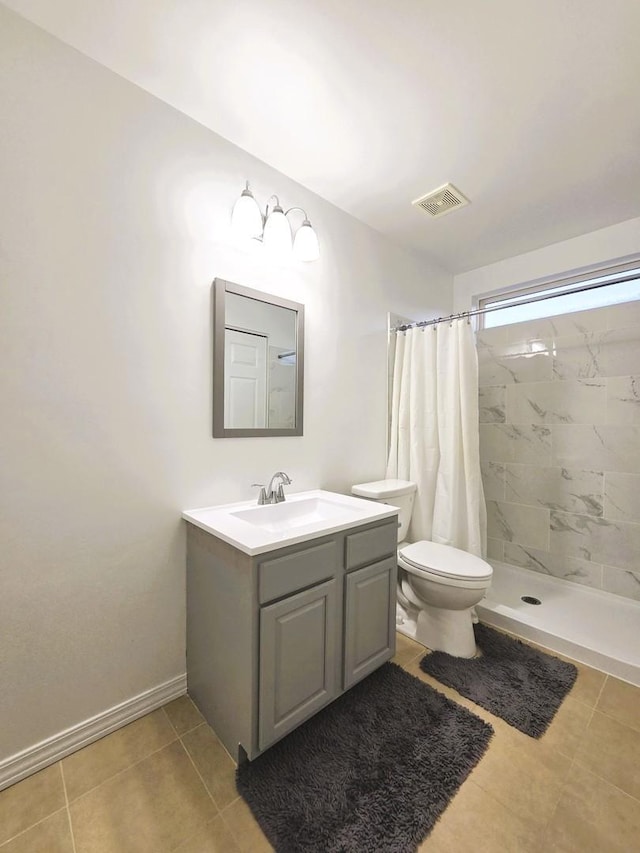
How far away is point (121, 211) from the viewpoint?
4.37ft

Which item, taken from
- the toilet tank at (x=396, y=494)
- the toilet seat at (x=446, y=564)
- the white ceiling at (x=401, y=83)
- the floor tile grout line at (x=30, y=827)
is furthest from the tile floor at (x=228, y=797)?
the white ceiling at (x=401, y=83)

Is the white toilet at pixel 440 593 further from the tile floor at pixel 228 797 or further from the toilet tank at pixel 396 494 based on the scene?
the tile floor at pixel 228 797

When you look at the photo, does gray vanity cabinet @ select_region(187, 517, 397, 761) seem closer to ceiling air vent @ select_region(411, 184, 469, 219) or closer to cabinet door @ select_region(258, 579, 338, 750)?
cabinet door @ select_region(258, 579, 338, 750)

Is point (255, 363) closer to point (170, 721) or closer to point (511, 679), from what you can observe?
point (170, 721)

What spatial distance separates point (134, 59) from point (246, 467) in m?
1.60

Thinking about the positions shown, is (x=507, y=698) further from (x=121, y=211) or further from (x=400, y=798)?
(x=121, y=211)

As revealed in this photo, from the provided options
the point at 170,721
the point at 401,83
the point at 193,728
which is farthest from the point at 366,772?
the point at 401,83

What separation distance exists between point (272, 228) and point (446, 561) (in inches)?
72.2

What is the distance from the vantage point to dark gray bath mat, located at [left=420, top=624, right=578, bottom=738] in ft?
4.63

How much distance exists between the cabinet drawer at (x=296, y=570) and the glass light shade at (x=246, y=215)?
55.1 inches

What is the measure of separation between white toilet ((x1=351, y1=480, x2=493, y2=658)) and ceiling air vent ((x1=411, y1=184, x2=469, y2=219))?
1635 millimetres

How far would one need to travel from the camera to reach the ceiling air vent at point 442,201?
1.90m

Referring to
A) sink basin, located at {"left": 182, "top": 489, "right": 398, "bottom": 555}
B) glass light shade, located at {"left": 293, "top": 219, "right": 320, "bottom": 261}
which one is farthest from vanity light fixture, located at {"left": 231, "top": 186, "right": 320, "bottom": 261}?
sink basin, located at {"left": 182, "top": 489, "right": 398, "bottom": 555}

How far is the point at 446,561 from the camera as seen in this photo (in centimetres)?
181
